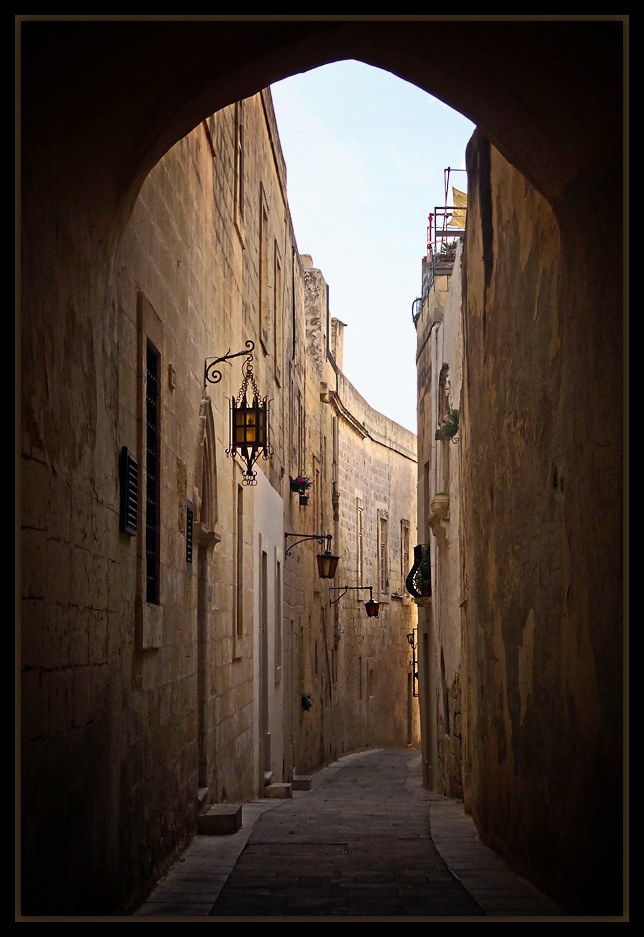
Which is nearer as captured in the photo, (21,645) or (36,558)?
(21,645)

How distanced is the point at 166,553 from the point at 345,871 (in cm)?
214

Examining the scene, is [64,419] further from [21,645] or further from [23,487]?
[21,645]

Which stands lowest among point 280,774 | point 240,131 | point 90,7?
point 280,774

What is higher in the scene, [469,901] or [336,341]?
[336,341]

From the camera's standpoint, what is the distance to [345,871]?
6523 millimetres

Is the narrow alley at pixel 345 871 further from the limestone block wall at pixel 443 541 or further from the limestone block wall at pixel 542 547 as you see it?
the limestone block wall at pixel 443 541

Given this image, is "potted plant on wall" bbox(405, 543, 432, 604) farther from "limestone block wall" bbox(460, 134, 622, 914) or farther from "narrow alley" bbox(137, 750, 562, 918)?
"limestone block wall" bbox(460, 134, 622, 914)

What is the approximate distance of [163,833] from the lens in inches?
258

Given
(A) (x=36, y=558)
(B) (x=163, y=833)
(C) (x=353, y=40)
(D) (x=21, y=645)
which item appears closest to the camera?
(D) (x=21, y=645)

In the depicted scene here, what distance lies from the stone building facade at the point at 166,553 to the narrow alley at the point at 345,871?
288 millimetres

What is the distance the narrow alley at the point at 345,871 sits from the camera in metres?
5.45

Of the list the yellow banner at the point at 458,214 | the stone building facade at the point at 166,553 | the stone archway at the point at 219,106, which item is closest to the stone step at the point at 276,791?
the stone building facade at the point at 166,553

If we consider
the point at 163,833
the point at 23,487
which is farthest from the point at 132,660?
the point at 23,487

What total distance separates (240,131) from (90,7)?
769 cm
